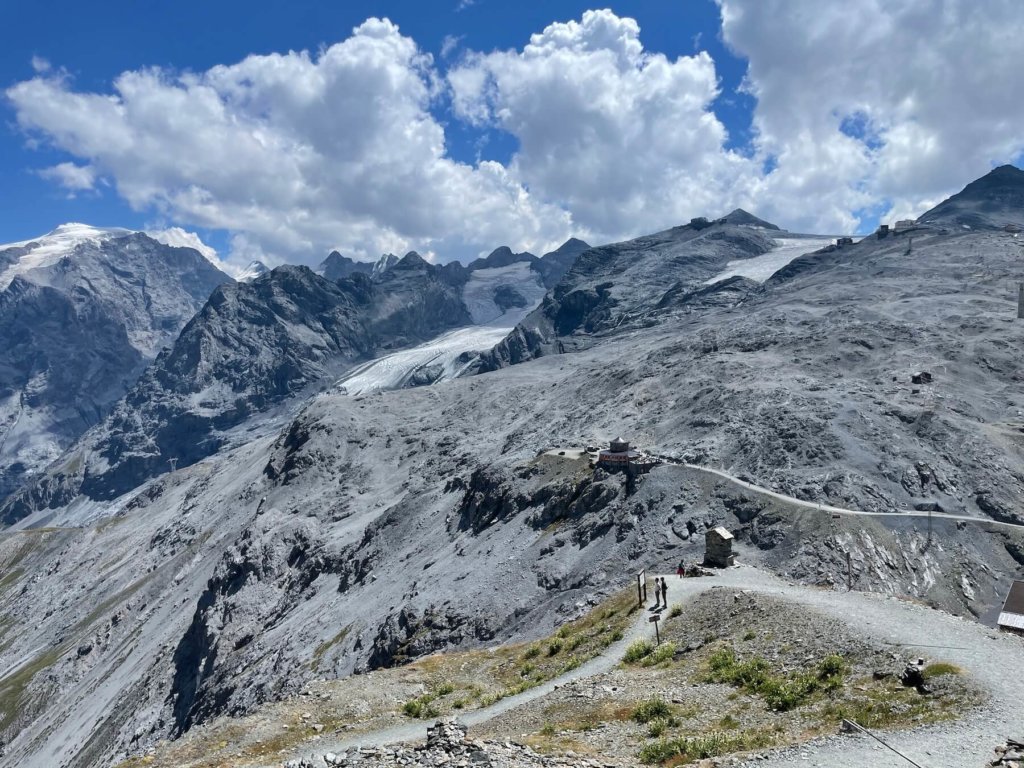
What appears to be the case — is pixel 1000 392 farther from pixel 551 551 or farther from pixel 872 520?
pixel 551 551

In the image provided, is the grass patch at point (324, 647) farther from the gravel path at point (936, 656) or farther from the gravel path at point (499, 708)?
the gravel path at point (936, 656)

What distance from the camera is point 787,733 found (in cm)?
2131

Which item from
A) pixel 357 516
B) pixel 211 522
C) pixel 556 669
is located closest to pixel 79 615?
pixel 211 522

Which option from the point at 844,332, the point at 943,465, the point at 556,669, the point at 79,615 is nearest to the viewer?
the point at 556,669

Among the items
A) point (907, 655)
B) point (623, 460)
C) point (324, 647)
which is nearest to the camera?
point (907, 655)

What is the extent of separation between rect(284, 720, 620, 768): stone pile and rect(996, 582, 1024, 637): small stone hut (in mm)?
29043

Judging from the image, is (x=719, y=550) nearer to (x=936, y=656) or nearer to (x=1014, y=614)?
(x=1014, y=614)

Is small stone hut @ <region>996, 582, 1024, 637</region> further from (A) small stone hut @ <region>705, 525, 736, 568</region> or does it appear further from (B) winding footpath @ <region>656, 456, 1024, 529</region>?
(A) small stone hut @ <region>705, 525, 736, 568</region>

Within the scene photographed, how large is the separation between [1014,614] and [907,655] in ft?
70.1

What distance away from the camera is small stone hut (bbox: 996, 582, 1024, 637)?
38.2 metres

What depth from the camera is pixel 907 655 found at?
24781mm

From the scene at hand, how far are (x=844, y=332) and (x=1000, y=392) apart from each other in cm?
3160

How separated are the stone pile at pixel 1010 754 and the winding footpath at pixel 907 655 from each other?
0.45 m

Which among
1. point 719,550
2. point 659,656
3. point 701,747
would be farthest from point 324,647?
point 701,747
